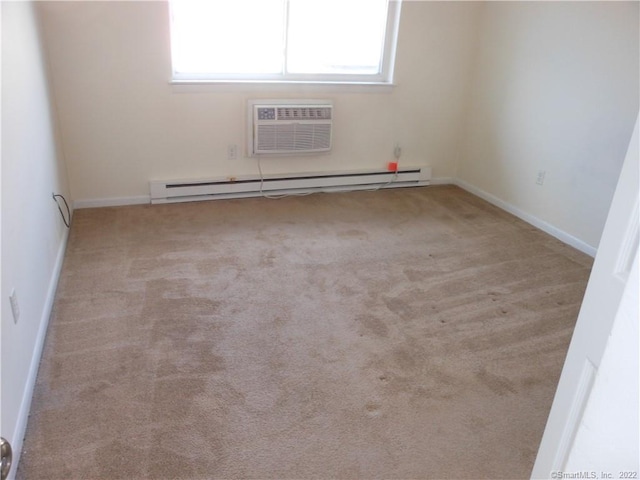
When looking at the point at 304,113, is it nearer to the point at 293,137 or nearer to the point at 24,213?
the point at 293,137

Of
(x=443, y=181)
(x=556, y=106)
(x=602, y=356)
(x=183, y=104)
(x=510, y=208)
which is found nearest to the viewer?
(x=602, y=356)

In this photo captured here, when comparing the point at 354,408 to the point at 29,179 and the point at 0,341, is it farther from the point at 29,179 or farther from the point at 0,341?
the point at 29,179

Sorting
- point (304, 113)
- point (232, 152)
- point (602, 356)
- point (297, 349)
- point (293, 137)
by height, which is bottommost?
point (297, 349)

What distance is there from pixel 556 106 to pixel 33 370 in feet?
11.4

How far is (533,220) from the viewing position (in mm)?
3672

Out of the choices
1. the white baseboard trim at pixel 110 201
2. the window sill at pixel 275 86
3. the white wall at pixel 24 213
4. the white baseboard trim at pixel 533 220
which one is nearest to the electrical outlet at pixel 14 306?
the white wall at pixel 24 213

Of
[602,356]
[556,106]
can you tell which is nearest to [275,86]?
[556,106]

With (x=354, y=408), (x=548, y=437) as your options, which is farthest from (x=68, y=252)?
(x=548, y=437)

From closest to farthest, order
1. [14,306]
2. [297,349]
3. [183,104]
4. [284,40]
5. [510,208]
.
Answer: [14,306], [297,349], [183,104], [284,40], [510,208]

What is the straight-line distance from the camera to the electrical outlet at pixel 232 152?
3.77 meters

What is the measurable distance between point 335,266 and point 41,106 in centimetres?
190

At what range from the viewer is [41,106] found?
8.87 ft

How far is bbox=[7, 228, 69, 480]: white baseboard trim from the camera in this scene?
1541mm

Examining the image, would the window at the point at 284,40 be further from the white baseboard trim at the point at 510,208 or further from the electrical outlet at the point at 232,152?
the white baseboard trim at the point at 510,208
